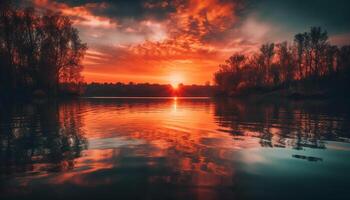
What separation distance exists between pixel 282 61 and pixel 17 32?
9657 centimetres

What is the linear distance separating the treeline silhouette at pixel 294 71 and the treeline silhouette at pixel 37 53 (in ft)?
229

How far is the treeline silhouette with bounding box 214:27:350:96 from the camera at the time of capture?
83.5 meters

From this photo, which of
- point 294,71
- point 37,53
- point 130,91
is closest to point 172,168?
point 37,53

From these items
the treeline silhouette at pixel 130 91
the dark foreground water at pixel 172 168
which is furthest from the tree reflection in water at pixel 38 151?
the treeline silhouette at pixel 130 91

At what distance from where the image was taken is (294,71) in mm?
97875

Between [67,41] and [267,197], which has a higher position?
[67,41]

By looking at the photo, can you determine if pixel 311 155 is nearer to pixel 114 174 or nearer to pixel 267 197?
pixel 267 197

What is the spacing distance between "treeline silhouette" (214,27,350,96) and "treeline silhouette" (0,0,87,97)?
69704 millimetres

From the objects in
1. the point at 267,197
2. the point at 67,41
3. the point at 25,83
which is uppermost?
the point at 67,41

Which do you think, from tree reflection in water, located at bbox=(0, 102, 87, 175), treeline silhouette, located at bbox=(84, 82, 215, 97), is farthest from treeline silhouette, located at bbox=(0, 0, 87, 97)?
treeline silhouette, located at bbox=(84, 82, 215, 97)

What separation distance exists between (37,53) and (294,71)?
3816 inches

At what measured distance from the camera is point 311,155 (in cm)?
945

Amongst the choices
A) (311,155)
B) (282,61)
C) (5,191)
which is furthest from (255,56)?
(5,191)

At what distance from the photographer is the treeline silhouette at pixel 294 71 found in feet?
274
